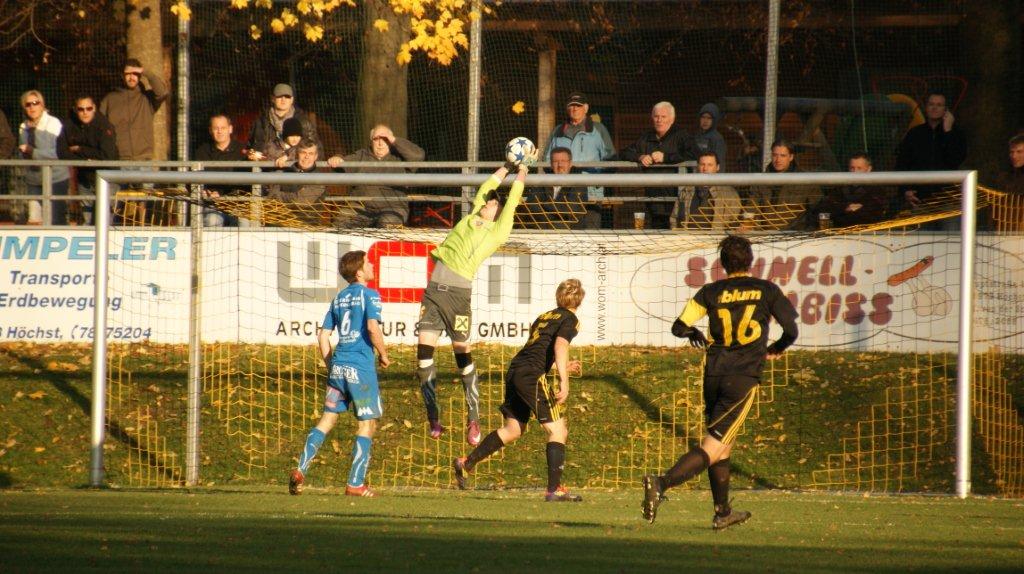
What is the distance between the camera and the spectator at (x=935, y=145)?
14.7 m

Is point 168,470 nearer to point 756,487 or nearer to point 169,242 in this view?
point 169,242

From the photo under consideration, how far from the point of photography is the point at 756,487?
12.7 m

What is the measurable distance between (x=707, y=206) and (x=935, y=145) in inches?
117

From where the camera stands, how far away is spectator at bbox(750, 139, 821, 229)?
13820 mm

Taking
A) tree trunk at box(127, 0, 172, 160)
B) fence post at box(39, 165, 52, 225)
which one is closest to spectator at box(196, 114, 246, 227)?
fence post at box(39, 165, 52, 225)

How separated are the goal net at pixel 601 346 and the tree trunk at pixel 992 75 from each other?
2395 mm

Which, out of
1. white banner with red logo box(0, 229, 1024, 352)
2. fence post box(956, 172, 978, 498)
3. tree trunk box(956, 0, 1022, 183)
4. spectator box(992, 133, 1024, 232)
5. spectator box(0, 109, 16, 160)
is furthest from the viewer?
tree trunk box(956, 0, 1022, 183)

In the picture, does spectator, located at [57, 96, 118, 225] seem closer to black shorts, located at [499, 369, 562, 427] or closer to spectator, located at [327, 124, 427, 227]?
spectator, located at [327, 124, 427, 227]

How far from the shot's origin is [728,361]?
823 centimetres

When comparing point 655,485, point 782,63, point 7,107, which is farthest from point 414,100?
point 655,485

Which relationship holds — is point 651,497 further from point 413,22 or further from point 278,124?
point 413,22

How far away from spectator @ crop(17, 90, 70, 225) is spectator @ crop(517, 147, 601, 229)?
618 cm

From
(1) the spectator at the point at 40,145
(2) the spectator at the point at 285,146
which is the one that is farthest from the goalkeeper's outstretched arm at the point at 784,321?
(1) the spectator at the point at 40,145

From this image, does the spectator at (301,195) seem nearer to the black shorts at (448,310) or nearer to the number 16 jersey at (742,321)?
the black shorts at (448,310)
